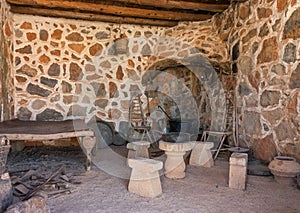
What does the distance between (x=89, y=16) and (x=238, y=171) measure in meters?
3.19

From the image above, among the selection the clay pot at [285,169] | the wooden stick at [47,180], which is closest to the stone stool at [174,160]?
the clay pot at [285,169]

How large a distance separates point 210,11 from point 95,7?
1791 millimetres

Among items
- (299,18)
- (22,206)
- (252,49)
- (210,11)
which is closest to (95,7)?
(210,11)

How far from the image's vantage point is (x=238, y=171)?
2.61 m

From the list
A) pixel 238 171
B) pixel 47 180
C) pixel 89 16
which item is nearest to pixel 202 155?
pixel 238 171

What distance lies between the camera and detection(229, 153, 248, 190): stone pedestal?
2574 millimetres

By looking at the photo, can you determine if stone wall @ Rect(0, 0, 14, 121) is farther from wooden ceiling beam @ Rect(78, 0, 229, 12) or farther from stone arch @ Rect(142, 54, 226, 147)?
stone arch @ Rect(142, 54, 226, 147)

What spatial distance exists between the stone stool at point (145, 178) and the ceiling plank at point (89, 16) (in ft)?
8.92

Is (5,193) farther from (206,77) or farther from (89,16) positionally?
(206,77)

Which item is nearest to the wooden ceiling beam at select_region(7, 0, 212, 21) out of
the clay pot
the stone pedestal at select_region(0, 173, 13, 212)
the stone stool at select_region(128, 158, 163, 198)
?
the stone stool at select_region(128, 158, 163, 198)

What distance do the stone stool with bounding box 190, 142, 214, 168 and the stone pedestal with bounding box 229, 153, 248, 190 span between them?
0.77 metres

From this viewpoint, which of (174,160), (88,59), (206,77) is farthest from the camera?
(206,77)

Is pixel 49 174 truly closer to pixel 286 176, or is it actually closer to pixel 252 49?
pixel 286 176

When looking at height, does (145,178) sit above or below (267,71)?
below
